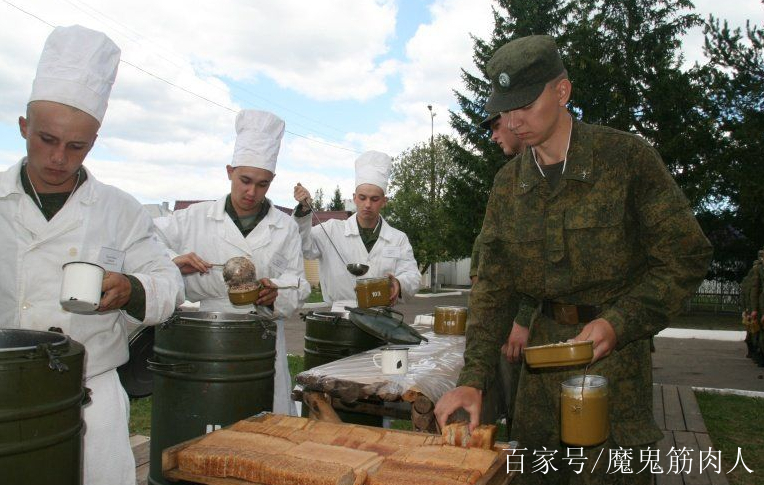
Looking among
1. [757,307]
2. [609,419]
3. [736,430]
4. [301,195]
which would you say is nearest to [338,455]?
[609,419]

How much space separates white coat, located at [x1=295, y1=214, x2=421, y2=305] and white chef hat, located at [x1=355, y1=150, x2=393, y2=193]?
1.38ft

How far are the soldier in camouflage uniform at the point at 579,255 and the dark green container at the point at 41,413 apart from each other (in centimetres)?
122

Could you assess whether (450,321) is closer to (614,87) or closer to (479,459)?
(479,459)

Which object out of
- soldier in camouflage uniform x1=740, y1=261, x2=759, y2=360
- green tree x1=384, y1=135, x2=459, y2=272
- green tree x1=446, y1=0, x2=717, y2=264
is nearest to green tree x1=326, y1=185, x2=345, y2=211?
green tree x1=384, y1=135, x2=459, y2=272

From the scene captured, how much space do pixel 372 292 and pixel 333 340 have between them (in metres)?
0.41

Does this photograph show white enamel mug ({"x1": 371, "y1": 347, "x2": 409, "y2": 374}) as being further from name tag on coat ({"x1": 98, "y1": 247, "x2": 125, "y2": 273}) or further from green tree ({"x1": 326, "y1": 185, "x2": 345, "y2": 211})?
green tree ({"x1": 326, "y1": 185, "x2": 345, "y2": 211})

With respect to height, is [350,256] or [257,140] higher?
[257,140]

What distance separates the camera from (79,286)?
6.68 feet

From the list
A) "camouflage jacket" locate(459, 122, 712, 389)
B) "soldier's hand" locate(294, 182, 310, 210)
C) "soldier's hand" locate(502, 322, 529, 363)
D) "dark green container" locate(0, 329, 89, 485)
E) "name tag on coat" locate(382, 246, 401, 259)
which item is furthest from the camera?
"name tag on coat" locate(382, 246, 401, 259)

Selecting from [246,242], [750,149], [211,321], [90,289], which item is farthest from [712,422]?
[750,149]

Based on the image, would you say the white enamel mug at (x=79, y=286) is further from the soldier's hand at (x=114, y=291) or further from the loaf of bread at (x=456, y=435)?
the loaf of bread at (x=456, y=435)

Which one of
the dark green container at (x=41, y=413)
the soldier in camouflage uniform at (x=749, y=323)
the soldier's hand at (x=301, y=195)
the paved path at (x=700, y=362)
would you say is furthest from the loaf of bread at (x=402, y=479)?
the soldier in camouflage uniform at (x=749, y=323)

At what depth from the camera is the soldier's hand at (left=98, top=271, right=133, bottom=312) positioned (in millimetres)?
2201

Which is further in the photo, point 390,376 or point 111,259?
point 390,376
